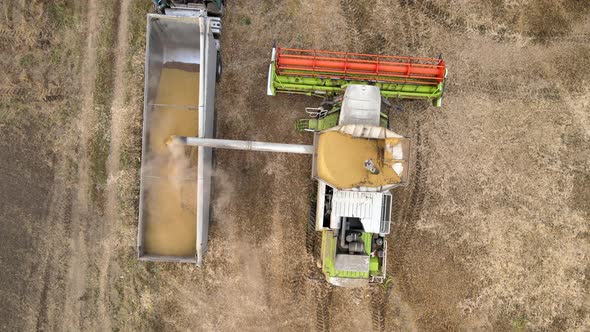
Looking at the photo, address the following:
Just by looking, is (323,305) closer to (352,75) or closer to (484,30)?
(352,75)

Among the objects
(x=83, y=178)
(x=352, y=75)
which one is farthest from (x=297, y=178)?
(x=83, y=178)

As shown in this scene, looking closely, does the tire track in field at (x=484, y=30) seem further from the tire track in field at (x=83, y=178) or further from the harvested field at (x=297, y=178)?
the tire track in field at (x=83, y=178)

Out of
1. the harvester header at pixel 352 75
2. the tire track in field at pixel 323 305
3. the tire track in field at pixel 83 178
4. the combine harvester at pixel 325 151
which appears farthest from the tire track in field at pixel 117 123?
the tire track in field at pixel 323 305

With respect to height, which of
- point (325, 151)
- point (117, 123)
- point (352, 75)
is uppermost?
point (352, 75)

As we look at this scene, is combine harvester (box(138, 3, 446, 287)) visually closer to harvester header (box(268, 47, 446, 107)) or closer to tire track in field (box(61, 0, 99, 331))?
harvester header (box(268, 47, 446, 107))

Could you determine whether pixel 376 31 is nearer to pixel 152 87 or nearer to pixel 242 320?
pixel 152 87

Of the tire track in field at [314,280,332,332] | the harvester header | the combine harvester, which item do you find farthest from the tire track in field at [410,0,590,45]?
the tire track in field at [314,280,332,332]
